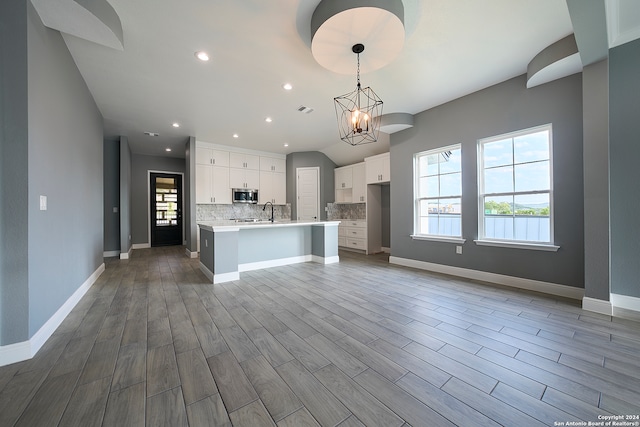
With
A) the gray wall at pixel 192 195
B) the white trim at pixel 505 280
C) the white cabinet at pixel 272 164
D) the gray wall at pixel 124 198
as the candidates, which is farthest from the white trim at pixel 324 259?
the gray wall at pixel 124 198

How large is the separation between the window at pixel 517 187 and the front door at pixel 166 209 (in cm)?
826

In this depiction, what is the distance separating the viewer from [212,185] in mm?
6477

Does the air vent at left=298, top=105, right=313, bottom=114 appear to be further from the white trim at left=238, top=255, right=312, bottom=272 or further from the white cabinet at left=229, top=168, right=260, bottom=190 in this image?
the white cabinet at left=229, top=168, right=260, bottom=190

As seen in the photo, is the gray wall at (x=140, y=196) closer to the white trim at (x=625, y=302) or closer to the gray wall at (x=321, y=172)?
the gray wall at (x=321, y=172)

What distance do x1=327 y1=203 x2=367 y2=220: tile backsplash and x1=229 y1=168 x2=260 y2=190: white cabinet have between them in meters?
2.32

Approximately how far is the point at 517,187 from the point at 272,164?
6.01 meters

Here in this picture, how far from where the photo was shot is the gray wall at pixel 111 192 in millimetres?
5883

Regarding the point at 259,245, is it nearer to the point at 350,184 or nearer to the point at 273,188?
the point at 273,188

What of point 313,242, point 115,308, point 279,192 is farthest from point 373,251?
point 115,308

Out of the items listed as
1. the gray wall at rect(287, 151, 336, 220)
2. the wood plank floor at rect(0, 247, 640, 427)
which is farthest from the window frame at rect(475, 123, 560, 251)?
the gray wall at rect(287, 151, 336, 220)

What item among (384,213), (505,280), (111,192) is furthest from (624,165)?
(111,192)

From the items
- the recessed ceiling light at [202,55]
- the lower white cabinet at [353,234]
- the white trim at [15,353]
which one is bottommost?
the white trim at [15,353]

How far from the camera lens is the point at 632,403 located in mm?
1376

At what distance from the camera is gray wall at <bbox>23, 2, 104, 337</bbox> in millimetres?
1964
